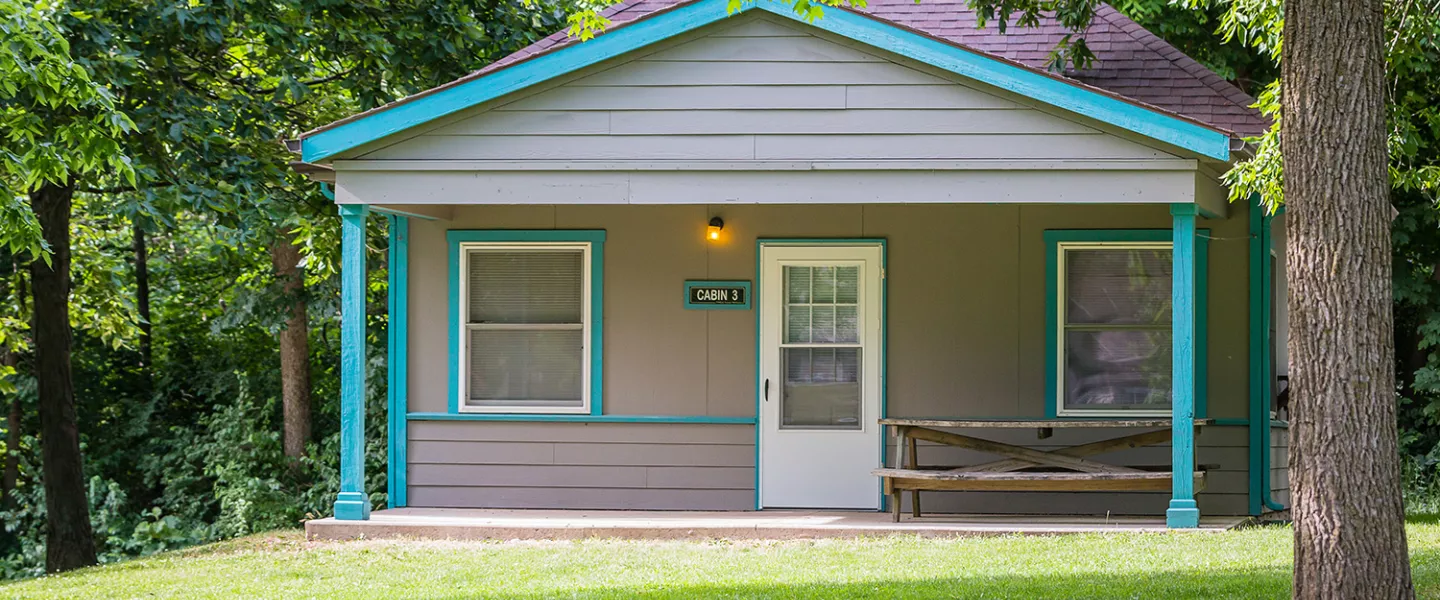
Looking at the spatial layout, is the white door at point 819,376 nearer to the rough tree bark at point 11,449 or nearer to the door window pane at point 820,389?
the door window pane at point 820,389

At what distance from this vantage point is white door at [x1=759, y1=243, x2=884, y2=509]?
1088cm

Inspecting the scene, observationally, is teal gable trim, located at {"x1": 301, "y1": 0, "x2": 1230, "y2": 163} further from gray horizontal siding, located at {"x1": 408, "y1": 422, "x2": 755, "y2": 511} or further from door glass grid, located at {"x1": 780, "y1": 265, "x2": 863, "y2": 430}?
gray horizontal siding, located at {"x1": 408, "y1": 422, "x2": 755, "y2": 511}

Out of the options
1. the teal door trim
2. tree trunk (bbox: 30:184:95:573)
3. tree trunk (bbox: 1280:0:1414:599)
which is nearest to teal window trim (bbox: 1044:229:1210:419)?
the teal door trim

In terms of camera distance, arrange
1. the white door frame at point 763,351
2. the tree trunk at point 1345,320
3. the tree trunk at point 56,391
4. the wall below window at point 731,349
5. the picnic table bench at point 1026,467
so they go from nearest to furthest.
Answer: the tree trunk at point 1345,320
the picnic table bench at point 1026,467
the wall below window at point 731,349
the white door frame at point 763,351
the tree trunk at point 56,391

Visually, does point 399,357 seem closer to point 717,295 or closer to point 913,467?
point 717,295

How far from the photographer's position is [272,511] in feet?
53.8

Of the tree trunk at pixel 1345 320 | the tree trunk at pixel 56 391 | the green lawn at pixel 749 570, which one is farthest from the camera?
the tree trunk at pixel 56 391

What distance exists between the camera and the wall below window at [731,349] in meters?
10.7

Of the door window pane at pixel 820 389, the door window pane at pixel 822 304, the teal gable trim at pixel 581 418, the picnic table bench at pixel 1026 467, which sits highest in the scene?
the door window pane at pixel 822 304

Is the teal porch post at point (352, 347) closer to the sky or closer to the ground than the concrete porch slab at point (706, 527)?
closer to the sky

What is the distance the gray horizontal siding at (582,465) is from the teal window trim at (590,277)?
0.24m

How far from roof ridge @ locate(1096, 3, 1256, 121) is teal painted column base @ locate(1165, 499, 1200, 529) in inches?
108

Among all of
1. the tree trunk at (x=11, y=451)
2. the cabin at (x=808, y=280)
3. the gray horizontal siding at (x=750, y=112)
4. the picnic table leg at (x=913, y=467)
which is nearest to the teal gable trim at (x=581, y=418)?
the cabin at (x=808, y=280)

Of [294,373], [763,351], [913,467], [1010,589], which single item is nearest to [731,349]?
[763,351]
